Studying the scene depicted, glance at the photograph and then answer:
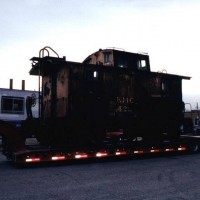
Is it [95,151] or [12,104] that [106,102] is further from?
[12,104]

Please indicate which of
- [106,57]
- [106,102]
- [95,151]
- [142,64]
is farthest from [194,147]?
[106,57]

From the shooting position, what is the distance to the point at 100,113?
12109mm

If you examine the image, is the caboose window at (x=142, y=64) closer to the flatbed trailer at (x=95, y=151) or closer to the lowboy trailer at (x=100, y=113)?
the lowboy trailer at (x=100, y=113)

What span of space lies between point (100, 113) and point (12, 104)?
68.1ft

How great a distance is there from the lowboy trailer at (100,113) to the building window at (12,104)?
60.2 feet

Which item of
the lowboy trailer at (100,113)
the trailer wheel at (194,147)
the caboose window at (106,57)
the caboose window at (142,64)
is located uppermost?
the caboose window at (106,57)

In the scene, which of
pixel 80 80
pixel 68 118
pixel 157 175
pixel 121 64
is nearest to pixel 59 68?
pixel 80 80

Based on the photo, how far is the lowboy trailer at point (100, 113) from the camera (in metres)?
11.2

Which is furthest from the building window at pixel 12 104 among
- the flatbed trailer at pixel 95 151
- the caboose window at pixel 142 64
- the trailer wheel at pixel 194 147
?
the trailer wheel at pixel 194 147

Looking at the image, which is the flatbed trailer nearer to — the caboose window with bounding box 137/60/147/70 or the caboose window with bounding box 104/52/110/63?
the caboose window with bounding box 137/60/147/70

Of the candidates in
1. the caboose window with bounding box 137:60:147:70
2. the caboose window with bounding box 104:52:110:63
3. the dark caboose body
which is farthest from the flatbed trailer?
the caboose window with bounding box 104:52:110:63

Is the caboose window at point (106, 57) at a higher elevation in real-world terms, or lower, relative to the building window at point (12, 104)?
higher

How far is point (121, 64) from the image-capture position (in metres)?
13.9

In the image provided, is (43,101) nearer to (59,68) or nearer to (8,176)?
(59,68)
